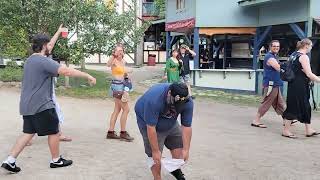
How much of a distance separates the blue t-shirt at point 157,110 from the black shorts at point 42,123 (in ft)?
4.47

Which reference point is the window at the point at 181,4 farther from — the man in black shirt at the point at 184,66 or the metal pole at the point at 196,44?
the man in black shirt at the point at 184,66

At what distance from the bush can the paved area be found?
6142 mm

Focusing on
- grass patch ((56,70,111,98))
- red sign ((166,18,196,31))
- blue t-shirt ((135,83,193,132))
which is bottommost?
grass patch ((56,70,111,98))

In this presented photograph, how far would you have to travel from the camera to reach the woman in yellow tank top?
7672 millimetres

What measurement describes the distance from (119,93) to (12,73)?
34.1 ft

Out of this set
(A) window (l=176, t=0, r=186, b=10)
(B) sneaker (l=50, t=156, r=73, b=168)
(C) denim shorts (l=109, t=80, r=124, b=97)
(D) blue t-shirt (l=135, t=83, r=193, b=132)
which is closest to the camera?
(D) blue t-shirt (l=135, t=83, r=193, b=132)

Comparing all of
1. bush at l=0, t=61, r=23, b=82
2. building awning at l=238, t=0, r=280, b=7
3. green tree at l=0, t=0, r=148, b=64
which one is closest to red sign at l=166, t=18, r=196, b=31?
building awning at l=238, t=0, r=280, b=7

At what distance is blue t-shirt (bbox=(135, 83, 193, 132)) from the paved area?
3.50ft

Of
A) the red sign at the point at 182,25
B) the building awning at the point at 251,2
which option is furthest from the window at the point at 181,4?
the building awning at the point at 251,2

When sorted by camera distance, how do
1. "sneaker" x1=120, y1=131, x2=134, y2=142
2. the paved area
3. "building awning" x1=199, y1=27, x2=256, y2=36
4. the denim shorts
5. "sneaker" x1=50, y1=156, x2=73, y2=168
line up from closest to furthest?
the paved area
"sneaker" x1=50, y1=156, x2=73, y2=168
the denim shorts
"sneaker" x1=120, y1=131, x2=134, y2=142
"building awning" x1=199, y1=27, x2=256, y2=36

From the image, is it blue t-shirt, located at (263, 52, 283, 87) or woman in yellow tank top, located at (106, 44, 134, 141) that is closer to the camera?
woman in yellow tank top, located at (106, 44, 134, 141)

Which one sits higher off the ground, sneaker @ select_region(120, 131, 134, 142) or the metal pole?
the metal pole

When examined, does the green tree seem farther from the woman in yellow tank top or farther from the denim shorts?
the denim shorts

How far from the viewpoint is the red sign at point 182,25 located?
1810 cm
